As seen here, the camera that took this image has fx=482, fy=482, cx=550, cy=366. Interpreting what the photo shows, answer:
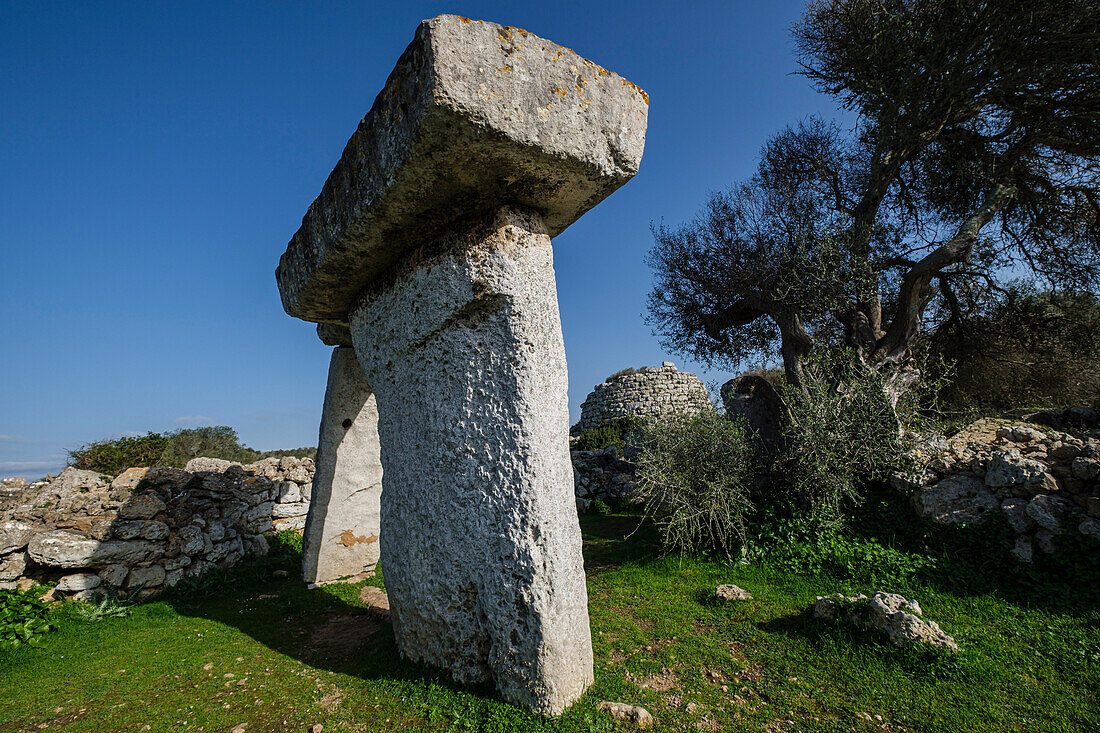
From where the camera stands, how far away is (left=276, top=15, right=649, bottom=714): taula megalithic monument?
2.54m

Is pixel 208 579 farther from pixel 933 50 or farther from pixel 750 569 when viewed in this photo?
pixel 933 50

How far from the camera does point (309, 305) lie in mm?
4176

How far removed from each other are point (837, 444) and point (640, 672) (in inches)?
177

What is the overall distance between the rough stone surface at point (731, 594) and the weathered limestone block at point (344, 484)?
406 cm

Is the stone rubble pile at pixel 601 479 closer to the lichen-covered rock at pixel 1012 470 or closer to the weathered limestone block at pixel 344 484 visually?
the weathered limestone block at pixel 344 484

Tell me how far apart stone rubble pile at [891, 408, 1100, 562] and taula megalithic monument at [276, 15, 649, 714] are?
194 inches

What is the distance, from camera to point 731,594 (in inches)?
186

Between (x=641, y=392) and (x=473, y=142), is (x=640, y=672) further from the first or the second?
(x=641, y=392)

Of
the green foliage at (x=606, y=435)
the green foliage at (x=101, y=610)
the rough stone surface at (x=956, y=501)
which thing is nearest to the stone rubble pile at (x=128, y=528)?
the green foliage at (x=101, y=610)

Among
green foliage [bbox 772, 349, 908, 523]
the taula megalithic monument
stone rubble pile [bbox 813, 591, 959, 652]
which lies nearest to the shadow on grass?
the taula megalithic monument

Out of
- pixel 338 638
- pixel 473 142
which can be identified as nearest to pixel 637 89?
pixel 473 142

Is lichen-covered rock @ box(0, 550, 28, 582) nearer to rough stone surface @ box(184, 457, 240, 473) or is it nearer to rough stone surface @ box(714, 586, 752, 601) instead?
rough stone surface @ box(184, 457, 240, 473)

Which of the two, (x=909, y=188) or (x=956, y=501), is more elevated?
(x=909, y=188)

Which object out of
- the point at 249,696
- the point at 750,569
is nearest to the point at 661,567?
the point at 750,569
